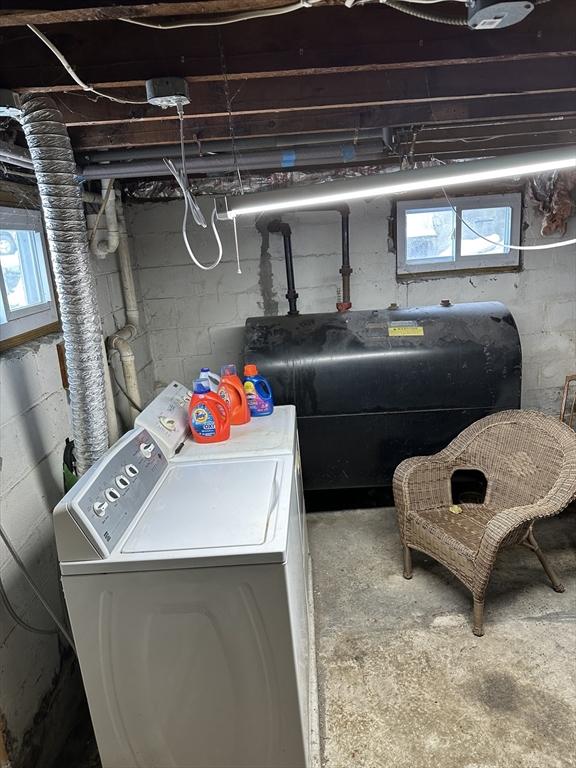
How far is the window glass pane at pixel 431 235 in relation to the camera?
11.0ft

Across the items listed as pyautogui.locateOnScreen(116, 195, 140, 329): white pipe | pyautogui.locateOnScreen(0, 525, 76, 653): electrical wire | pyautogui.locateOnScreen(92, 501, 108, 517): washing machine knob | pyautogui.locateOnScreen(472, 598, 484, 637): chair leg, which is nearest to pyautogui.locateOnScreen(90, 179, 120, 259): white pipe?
pyautogui.locateOnScreen(116, 195, 140, 329): white pipe

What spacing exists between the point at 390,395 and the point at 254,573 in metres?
1.76

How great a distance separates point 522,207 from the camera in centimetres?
330

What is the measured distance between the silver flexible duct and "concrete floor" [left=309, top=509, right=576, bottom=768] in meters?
1.33

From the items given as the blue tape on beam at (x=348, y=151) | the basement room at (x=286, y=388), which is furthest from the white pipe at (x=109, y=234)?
the blue tape on beam at (x=348, y=151)

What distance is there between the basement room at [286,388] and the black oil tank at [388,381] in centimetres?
2

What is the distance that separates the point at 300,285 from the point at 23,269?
1818mm

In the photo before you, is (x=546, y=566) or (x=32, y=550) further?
(x=546, y=566)

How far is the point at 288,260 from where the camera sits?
3254 millimetres

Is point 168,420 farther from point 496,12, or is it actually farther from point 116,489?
point 496,12

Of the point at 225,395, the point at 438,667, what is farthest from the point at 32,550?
the point at 438,667

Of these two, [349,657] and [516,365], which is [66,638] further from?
[516,365]

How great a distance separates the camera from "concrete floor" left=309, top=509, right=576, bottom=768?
1707 millimetres

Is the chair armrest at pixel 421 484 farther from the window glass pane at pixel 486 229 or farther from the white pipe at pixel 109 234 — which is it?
the white pipe at pixel 109 234
